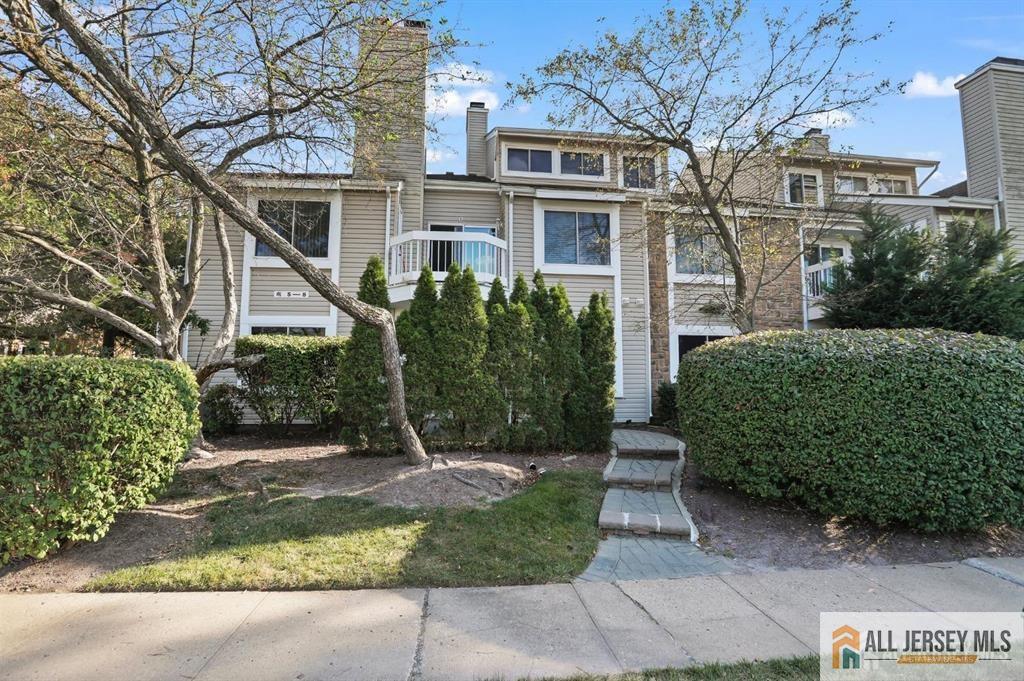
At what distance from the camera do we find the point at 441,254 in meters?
11.3

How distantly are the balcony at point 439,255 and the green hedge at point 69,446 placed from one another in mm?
7077

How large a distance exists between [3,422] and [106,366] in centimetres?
72

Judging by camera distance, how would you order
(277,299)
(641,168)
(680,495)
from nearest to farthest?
(680,495)
(641,168)
(277,299)

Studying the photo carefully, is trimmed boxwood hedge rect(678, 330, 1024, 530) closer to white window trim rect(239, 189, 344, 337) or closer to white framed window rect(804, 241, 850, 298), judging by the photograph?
white framed window rect(804, 241, 850, 298)

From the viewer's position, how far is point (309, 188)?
37.8ft

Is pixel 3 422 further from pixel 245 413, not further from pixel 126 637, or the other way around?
pixel 245 413

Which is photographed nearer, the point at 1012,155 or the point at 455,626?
the point at 455,626

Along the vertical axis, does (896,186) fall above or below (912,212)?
above

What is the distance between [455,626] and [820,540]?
3698mm

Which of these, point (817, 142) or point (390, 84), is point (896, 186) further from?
point (390, 84)

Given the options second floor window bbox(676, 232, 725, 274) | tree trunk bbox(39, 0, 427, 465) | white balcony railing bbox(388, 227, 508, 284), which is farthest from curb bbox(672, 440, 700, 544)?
A: white balcony railing bbox(388, 227, 508, 284)

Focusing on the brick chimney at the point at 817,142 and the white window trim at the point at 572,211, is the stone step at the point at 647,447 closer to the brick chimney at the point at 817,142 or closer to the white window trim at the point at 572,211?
the white window trim at the point at 572,211

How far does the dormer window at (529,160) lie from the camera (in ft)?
46.9

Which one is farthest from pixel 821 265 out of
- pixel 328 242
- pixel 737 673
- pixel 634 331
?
pixel 737 673
